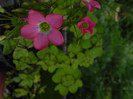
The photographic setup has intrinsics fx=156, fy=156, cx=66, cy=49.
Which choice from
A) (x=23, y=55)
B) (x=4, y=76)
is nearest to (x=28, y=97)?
(x=4, y=76)

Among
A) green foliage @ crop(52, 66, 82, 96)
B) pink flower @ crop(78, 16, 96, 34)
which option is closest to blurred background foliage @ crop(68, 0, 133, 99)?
green foliage @ crop(52, 66, 82, 96)

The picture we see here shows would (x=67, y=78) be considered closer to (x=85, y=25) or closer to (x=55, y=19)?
(x=85, y=25)

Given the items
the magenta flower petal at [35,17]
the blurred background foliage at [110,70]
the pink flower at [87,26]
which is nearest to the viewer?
the magenta flower petal at [35,17]

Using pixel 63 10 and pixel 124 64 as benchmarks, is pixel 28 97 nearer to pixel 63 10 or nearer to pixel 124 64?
pixel 63 10

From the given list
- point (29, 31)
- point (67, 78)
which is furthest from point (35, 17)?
point (67, 78)

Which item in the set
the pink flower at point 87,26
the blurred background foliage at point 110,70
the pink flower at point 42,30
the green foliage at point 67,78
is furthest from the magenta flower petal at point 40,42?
the blurred background foliage at point 110,70

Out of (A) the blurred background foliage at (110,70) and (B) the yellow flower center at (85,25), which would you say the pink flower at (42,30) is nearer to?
(B) the yellow flower center at (85,25)

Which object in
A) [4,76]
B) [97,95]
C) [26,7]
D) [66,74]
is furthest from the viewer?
[97,95]
